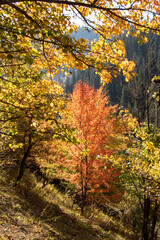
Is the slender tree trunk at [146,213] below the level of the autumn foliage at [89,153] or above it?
below

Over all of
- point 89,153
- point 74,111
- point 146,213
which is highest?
Result: point 74,111

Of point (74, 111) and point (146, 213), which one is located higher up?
point (74, 111)

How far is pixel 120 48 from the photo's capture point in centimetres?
304

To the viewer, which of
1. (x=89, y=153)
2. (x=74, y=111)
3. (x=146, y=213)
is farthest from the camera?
(x=74, y=111)

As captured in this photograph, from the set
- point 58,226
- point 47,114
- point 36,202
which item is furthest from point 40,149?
point 47,114

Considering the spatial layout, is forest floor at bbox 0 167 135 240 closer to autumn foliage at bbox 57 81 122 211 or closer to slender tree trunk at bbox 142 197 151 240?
autumn foliage at bbox 57 81 122 211

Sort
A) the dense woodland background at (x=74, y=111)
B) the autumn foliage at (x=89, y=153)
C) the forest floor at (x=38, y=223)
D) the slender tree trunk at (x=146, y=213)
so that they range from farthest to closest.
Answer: the autumn foliage at (x=89, y=153) < the slender tree trunk at (x=146, y=213) < the forest floor at (x=38, y=223) < the dense woodland background at (x=74, y=111)

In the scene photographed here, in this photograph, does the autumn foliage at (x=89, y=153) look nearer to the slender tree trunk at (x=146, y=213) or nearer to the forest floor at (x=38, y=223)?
the forest floor at (x=38, y=223)

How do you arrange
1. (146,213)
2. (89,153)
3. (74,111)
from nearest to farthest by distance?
(146,213), (89,153), (74,111)

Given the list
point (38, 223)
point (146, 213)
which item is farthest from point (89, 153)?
point (38, 223)

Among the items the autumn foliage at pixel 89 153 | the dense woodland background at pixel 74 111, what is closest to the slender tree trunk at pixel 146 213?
the dense woodland background at pixel 74 111

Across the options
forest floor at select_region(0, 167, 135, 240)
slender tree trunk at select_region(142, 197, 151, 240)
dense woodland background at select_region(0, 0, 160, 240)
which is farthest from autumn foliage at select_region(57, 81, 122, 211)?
slender tree trunk at select_region(142, 197, 151, 240)

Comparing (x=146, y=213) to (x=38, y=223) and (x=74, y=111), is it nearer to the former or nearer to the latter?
(x=38, y=223)

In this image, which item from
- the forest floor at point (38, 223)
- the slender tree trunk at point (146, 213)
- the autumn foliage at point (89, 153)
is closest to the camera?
the forest floor at point (38, 223)
